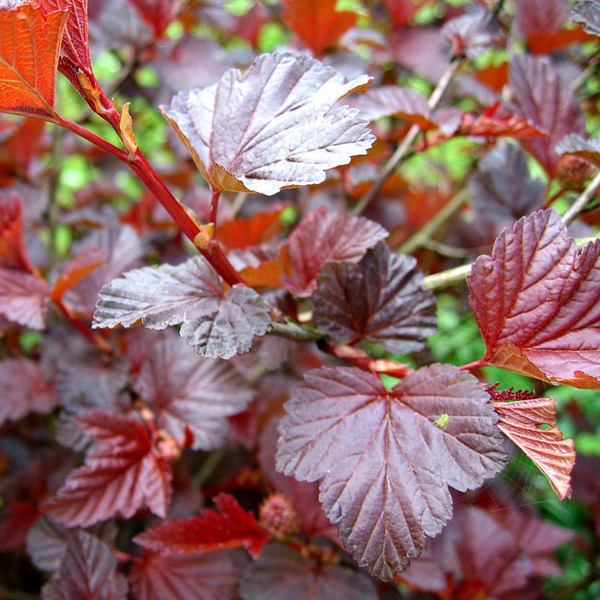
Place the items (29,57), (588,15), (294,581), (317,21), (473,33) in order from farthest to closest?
(317,21)
(473,33)
(294,581)
(588,15)
(29,57)

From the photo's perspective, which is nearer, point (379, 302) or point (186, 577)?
point (379, 302)

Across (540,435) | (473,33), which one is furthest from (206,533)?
(473,33)

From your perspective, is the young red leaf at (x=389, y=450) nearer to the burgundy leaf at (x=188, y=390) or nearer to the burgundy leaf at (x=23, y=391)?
the burgundy leaf at (x=188, y=390)

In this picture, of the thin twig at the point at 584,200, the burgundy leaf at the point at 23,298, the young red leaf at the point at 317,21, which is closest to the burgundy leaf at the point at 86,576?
the burgundy leaf at the point at 23,298

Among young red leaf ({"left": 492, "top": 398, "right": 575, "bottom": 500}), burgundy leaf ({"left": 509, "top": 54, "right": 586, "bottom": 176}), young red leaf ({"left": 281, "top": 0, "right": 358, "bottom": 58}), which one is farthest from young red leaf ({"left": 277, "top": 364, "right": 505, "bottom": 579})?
young red leaf ({"left": 281, "top": 0, "right": 358, "bottom": 58})

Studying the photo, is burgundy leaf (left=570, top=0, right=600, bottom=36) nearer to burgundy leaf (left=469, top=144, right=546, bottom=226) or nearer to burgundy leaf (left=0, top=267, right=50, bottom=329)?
burgundy leaf (left=469, top=144, right=546, bottom=226)

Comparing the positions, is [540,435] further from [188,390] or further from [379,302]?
[188,390]

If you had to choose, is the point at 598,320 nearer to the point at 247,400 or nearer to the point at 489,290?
the point at 489,290
